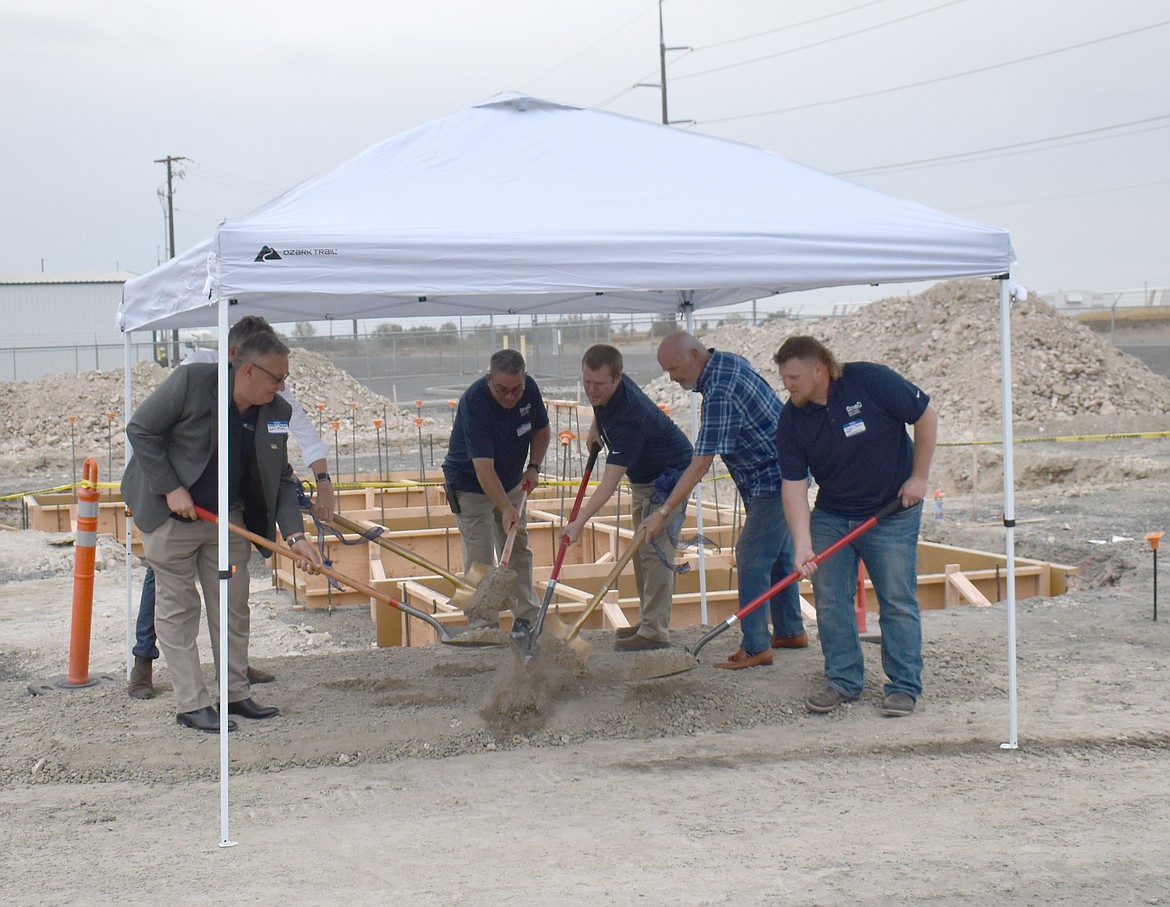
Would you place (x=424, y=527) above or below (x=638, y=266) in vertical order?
below

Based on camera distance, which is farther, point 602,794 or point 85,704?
point 85,704

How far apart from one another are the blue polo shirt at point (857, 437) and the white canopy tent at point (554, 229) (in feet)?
1.46

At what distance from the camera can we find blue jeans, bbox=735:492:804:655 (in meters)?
5.62

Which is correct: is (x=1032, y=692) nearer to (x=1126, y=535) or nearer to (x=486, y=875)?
(x=486, y=875)

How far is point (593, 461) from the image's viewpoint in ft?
21.2

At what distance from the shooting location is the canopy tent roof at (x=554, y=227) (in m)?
4.08

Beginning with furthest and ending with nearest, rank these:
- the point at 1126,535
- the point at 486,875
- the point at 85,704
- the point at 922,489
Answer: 1. the point at 1126,535
2. the point at 85,704
3. the point at 922,489
4. the point at 486,875

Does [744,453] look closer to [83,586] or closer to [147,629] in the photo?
[147,629]

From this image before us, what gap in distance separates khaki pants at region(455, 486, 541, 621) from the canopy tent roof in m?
1.64

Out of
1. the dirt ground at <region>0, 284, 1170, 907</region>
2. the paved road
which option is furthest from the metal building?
the dirt ground at <region>0, 284, 1170, 907</region>

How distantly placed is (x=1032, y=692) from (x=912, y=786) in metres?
1.52

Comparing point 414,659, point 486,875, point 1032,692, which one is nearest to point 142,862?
point 486,875

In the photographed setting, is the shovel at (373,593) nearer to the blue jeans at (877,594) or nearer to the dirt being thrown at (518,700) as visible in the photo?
the dirt being thrown at (518,700)

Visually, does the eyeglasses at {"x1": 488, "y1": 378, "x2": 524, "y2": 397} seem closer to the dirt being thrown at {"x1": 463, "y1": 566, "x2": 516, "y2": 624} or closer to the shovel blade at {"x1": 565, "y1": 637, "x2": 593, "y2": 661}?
the dirt being thrown at {"x1": 463, "y1": 566, "x2": 516, "y2": 624}
